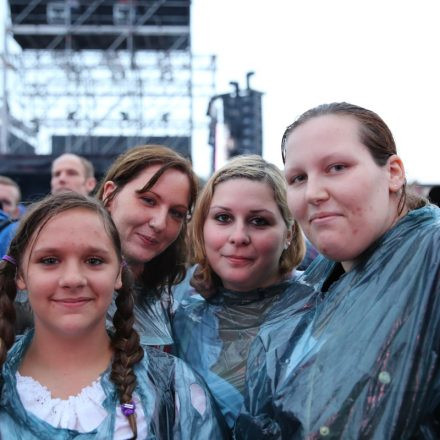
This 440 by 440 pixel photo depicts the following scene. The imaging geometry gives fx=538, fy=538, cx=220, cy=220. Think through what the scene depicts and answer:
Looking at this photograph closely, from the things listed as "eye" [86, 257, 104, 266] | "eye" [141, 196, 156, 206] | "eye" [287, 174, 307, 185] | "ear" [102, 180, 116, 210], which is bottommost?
"eye" [86, 257, 104, 266]

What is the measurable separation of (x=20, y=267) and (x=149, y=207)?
0.51m

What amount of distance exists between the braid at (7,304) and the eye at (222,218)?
601 millimetres

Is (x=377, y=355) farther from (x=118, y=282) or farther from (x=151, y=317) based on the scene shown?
(x=151, y=317)

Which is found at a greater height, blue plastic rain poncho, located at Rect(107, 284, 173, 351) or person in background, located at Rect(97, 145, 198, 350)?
person in background, located at Rect(97, 145, 198, 350)

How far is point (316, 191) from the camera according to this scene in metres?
0.99

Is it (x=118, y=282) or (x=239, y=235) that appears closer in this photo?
(x=118, y=282)

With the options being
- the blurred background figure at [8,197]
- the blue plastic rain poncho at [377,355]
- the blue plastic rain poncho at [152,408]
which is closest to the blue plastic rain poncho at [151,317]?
the blue plastic rain poncho at [152,408]

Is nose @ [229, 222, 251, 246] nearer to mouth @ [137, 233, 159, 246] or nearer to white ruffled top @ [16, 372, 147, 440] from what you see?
mouth @ [137, 233, 159, 246]

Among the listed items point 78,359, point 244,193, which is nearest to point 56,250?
point 78,359

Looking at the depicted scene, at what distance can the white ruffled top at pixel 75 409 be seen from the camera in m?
1.09

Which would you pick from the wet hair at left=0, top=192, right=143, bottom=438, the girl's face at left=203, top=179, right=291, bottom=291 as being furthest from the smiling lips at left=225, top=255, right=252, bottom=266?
the wet hair at left=0, top=192, right=143, bottom=438

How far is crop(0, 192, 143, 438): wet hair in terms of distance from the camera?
3.97 feet

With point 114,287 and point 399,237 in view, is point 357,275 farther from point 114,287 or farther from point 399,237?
point 114,287

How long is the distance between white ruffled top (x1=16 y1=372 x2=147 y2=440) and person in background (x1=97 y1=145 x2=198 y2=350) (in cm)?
44
